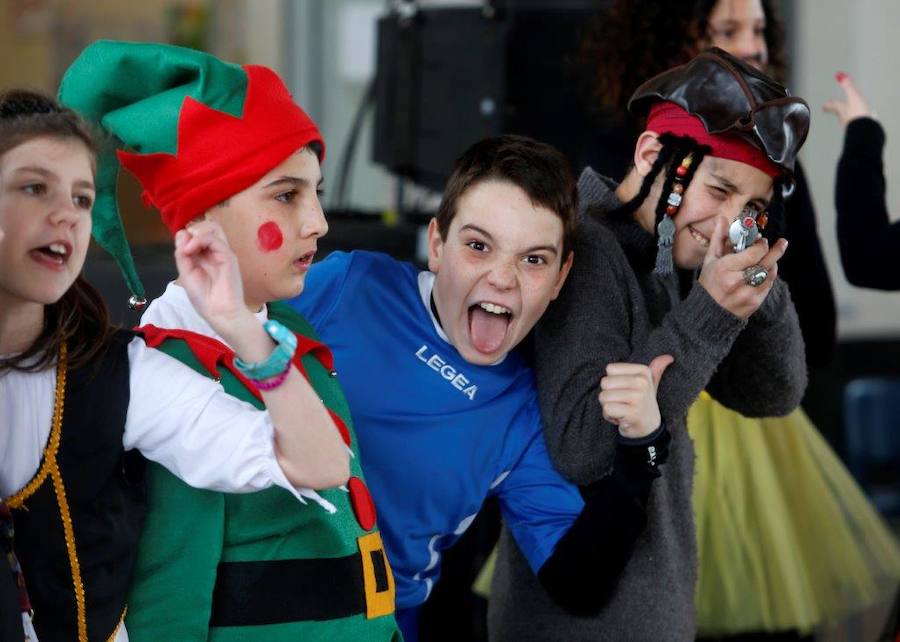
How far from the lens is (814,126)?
538cm

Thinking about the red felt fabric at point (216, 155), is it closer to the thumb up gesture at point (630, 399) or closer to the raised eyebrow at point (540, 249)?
the raised eyebrow at point (540, 249)

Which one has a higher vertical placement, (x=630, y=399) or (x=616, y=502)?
(x=630, y=399)

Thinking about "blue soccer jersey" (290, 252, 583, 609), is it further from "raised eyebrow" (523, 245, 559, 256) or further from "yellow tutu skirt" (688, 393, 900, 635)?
"yellow tutu skirt" (688, 393, 900, 635)

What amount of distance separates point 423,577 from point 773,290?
684 mm

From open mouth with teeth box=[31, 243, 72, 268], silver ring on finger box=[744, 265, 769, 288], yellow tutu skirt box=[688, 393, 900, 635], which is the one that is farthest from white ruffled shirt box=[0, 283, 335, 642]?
yellow tutu skirt box=[688, 393, 900, 635]

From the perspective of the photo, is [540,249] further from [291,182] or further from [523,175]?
[291,182]

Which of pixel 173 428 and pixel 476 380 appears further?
pixel 476 380

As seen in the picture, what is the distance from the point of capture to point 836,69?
5422mm

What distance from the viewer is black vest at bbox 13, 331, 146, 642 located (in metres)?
1.41

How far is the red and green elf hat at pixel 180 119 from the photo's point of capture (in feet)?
5.19

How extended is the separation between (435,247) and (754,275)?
0.46 m

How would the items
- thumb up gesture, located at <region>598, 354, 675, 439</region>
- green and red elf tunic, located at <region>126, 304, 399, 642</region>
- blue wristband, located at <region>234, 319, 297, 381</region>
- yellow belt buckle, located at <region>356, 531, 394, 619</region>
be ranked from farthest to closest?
thumb up gesture, located at <region>598, 354, 675, 439</region>
yellow belt buckle, located at <region>356, 531, 394, 619</region>
green and red elf tunic, located at <region>126, 304, 399, 642</region>
blue wristband, located at <region>234, 319, 297, 381</region>

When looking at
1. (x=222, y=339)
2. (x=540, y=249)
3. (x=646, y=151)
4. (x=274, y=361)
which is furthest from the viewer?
(x=646, y=151)

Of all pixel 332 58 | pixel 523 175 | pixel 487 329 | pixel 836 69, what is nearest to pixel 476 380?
pixel 487 329
